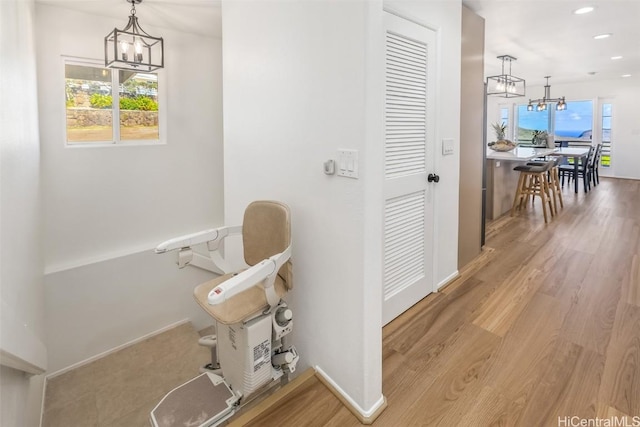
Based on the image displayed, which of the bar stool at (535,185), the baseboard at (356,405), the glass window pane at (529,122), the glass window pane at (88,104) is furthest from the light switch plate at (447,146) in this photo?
the glass window pane at (529,122)

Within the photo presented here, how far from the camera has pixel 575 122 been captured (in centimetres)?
951

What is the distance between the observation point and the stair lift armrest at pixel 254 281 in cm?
142

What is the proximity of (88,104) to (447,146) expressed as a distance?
140 inches

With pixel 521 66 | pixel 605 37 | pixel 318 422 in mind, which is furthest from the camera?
pixel 521 66

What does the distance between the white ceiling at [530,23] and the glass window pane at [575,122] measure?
3.29 m

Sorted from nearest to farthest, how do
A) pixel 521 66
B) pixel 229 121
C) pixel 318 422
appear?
pixel 318 422 → pixel 229 121 → pixel 521 66

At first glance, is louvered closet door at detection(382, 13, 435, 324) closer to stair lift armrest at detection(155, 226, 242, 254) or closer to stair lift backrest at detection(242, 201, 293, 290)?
stair lift backrest at detection(242, 201, 293, 290)

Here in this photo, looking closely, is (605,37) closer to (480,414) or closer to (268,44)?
(268,44)

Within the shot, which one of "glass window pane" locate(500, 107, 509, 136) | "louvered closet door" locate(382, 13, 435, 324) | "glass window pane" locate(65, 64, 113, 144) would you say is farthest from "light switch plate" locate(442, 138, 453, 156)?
"glass window pane" locate(500, 107, 509, 136)

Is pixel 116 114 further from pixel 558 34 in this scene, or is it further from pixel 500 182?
pixel 558 34

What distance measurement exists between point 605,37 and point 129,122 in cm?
606

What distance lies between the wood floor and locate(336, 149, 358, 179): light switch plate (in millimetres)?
1131

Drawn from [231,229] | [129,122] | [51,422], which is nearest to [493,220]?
[231,229]

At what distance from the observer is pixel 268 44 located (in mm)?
2037
